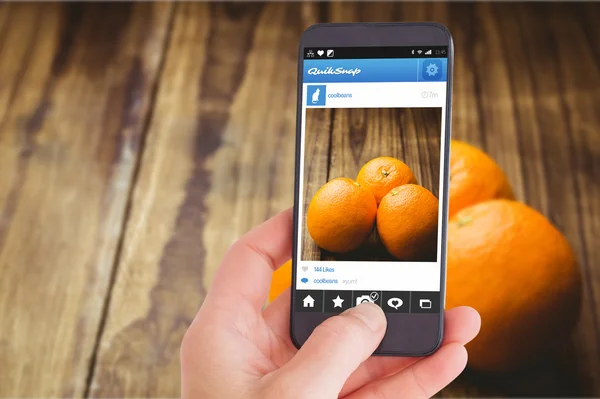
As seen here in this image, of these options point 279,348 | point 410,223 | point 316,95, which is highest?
point 316,95

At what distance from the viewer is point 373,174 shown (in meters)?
0.54

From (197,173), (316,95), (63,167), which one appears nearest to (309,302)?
(316,95)

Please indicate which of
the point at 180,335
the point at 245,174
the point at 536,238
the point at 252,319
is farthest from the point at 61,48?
the point at 536,238

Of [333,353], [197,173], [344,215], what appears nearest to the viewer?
[333,353]

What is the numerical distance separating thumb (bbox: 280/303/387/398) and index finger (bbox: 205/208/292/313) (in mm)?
94

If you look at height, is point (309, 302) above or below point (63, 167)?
below

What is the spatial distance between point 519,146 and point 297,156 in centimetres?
39

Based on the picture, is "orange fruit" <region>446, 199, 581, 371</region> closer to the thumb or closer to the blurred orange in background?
the blurred orange in background

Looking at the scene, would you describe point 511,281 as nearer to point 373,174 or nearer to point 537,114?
point 373,174

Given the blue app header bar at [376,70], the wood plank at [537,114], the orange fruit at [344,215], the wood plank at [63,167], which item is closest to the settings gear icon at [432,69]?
the blue app header bar at [376,70]

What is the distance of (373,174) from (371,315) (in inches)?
4.5

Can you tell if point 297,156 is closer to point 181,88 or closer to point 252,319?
point 252,319

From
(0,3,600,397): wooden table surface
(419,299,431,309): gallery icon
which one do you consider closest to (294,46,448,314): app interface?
(419,299,431,309): gallery icon

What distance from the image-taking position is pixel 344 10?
996 mm
